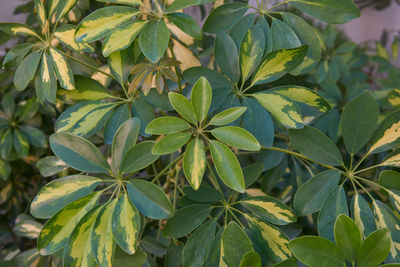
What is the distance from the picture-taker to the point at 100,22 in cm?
57

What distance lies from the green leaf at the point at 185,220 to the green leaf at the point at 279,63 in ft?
0.87

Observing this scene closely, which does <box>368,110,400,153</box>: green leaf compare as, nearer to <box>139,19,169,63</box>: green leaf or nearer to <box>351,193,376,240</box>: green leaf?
<box>351,193,376,240</box>: green leaf

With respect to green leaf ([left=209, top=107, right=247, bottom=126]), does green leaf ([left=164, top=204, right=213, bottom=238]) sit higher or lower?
lower

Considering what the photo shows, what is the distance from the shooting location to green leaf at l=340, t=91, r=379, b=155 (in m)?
0.59

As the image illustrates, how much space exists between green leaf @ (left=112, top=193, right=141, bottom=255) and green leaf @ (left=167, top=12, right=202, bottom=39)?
30cm

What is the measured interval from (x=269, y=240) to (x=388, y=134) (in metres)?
0.29

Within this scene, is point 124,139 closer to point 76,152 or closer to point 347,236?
point 76,152

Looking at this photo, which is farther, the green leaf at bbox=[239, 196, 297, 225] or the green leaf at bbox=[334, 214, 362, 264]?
the green leaf at bbox=[239, 196, 297, 225]

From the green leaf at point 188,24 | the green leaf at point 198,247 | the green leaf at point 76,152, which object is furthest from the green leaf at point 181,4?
the green leaf at point 198,247

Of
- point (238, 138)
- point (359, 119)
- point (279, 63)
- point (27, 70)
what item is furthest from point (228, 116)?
point (27, 70)

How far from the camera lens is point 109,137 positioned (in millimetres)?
644

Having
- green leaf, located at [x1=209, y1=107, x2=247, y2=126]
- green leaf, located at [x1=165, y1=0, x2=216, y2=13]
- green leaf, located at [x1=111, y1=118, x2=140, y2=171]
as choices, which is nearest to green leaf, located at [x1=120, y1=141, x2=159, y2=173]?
green leaf, located at [x1=111, y1=118, x2=140, y2=171]

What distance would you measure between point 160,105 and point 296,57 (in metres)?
0.26

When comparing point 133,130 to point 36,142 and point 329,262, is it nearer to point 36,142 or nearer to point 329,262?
point 329,262
